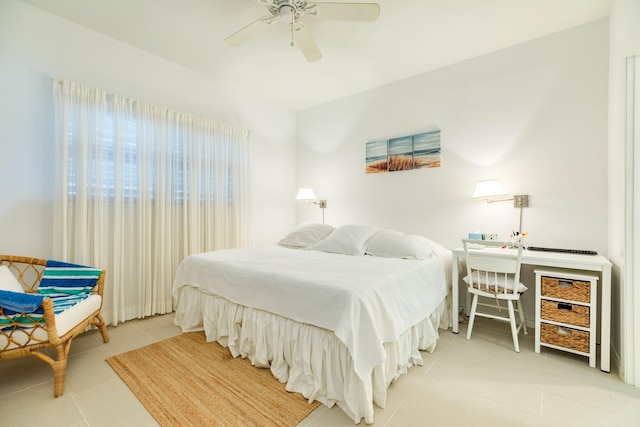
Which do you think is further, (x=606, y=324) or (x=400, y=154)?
(x=400, y=154)

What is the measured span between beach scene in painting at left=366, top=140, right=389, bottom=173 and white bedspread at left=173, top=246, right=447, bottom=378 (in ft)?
4.96

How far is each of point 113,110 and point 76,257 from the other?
4.69ft

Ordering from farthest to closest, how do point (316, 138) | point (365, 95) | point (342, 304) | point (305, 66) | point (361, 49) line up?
point (316, 138), point (365, 95), point (305, 66), point (361, 49), point (342, 304)

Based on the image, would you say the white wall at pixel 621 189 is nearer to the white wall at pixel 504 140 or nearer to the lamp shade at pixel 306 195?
the white wall at pixel 504 140

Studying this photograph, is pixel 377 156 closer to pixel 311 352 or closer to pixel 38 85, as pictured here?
pixel 311 352

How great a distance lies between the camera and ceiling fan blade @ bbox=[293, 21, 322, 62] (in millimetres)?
2119

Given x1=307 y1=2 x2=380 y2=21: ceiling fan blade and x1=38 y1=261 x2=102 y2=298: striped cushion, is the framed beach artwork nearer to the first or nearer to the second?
x1=307 y1=2 x2=380 y2=21: ceiling fan blade

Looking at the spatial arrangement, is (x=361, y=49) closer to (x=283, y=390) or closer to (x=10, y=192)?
(x=283, y=390)

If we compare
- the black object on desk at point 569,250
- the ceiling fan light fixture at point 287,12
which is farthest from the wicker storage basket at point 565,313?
the ceiling fan light fixture at point 287,12

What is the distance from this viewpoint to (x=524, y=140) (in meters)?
2.77

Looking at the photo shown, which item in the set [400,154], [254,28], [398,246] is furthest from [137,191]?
[400,154]

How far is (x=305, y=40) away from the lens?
221 cm

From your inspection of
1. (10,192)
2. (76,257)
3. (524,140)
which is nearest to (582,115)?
(524,140)

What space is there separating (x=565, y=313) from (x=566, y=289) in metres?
0.18
